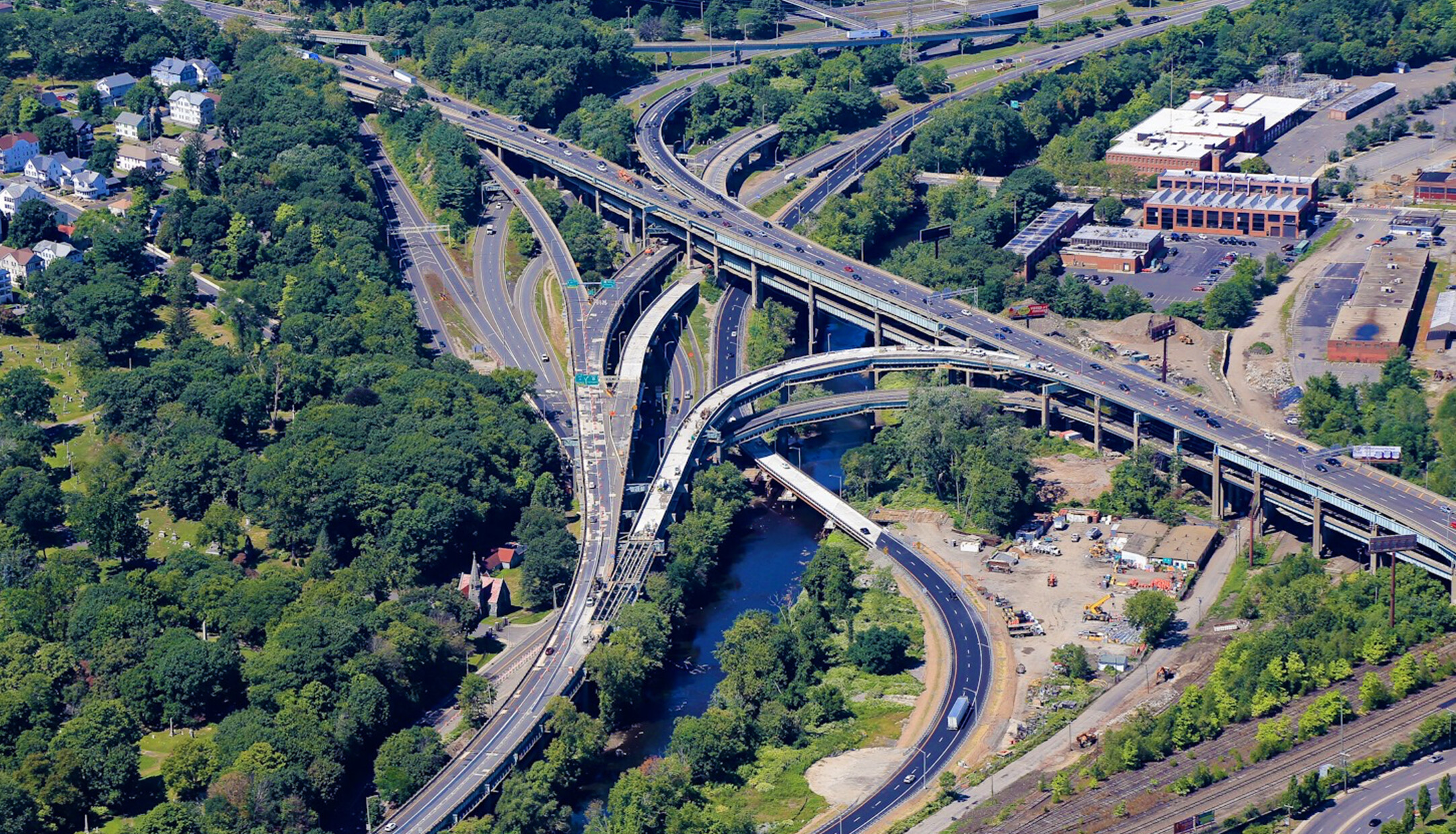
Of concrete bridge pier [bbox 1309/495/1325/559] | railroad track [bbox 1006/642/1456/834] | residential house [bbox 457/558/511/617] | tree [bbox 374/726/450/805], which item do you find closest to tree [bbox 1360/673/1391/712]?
railroad track [bbox 1006/642/1456/834]

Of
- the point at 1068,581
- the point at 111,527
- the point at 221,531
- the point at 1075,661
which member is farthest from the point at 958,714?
the point at 111,527

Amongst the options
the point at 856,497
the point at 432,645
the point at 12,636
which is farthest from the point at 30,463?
the point at 856,497

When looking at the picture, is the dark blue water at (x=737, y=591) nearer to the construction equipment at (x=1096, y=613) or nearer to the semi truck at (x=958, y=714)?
the semi truck at (x=958, y=714)

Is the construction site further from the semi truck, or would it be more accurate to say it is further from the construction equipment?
the semi truck

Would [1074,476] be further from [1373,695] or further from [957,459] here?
[1373,695]

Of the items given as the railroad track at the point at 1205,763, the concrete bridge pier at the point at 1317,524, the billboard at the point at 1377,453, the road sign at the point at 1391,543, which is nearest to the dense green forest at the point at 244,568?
the railroad track at the point at 1205,763

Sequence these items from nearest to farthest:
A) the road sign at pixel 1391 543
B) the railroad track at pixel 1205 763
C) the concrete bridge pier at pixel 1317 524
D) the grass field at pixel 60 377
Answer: the railroad track at pixel 1205 763
the road sign at pixel 1391 543
the concrete bridge pier at pixel 1317 524
the grass field at pixel 60 377

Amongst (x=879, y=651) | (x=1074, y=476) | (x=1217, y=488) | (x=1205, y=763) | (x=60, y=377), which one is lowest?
(x=1074, y=476)

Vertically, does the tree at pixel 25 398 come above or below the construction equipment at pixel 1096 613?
above
